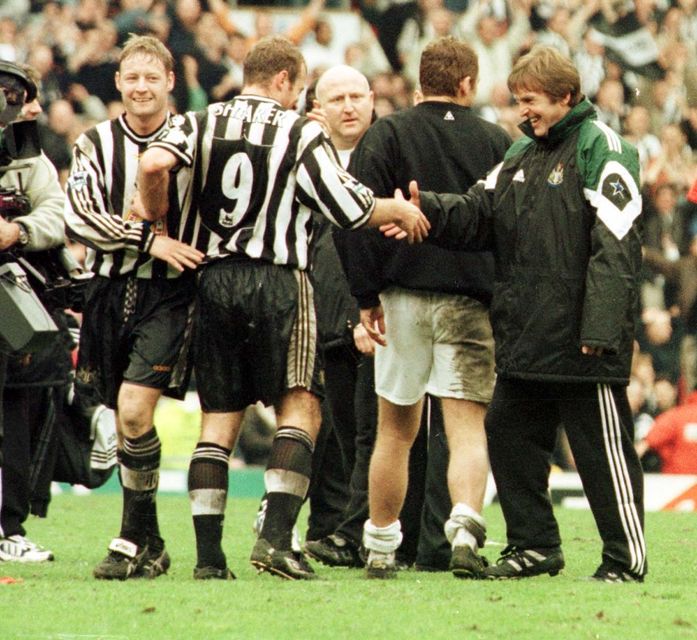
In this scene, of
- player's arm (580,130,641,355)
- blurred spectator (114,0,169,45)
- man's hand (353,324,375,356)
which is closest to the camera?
player's arm (580,130,641,355)

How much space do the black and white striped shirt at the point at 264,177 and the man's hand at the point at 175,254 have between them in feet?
0.34

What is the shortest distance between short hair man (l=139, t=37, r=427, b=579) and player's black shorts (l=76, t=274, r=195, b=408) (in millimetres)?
103

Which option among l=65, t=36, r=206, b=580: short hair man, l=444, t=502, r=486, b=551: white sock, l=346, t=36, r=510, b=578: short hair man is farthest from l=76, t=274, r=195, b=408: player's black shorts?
l=444, t=502, r=486, b=551: white sock

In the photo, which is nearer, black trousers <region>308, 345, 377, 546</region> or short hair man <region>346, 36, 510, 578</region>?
short hair man <region>346, 36, 510, 578</region>

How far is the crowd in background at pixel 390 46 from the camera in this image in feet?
50.5

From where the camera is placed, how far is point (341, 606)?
227 inches

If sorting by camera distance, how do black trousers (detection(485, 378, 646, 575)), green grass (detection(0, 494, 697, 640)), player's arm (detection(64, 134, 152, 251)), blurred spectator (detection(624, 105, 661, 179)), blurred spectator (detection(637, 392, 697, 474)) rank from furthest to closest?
1. blurred spectator (detection(624, 105, 661, 179))
2. blurred spectator (detection(637, 392, 697, 474))
3. player's arm (detection(64, 134, 152, 251))
4. black trousers (detection(485, 378, 646, 575))
5. green grass (detection(0, 494, 697, 640))

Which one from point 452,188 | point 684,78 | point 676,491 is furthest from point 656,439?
point 452,188

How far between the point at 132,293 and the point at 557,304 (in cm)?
169

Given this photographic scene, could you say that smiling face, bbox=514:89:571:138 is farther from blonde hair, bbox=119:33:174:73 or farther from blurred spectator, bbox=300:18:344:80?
blurred spectator, bbox=300:18:344:80

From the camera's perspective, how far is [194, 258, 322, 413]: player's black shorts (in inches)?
260

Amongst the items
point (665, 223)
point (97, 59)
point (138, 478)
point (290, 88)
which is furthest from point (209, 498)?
point (97, 59)

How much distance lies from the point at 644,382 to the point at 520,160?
7696 millimetres

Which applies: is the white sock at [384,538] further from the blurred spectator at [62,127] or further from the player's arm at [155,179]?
the blurred spectator at [62,127]
